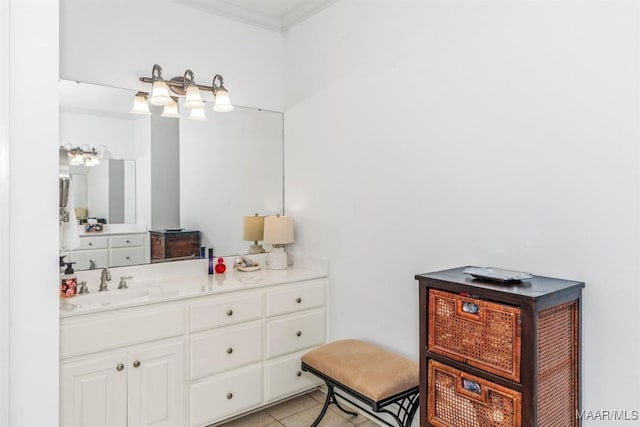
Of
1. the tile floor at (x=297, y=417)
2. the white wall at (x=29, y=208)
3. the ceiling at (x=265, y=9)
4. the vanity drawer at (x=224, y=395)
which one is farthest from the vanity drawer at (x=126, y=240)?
the white wall at (x=29, y=208)

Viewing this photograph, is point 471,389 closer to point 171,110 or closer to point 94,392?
point 94,392

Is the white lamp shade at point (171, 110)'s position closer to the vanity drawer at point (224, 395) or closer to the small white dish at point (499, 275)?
the vanity drawer at point (224, 395)

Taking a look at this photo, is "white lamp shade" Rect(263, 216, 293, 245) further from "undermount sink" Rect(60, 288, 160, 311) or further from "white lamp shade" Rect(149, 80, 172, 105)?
"white lamp shade" Rect(149, 80, 172, 105)

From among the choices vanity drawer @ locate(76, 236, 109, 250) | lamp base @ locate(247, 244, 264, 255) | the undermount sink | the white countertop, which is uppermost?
vanity drawer @ locate(76, 236, 109, 250)

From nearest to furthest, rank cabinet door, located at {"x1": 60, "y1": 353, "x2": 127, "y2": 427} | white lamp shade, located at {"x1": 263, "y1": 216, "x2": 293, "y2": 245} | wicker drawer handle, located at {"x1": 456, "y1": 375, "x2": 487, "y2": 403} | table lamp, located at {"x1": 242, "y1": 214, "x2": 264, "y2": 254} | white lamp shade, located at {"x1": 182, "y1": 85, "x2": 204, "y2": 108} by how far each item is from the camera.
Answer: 1. wicker drawer handle, located at {"x1": 456, "y1": 375, "x2": 487, "y2": 403}
2. cabinet door, located at {"x1": 60, "y1": 353, "x2": 127, "y2": 427}
3. white lamp shade, located at {"x1": 182, "y1": 85, "x2": 204, "y2": 108}
4. white lamp shade, located at {"x1": 263, "y1": 216, "x2": 293, "y2": 245}
5. table lamp, located at {"x1": 242, "y1": 214, "x2": 264, "y2": 254}

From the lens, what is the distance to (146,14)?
107 inches

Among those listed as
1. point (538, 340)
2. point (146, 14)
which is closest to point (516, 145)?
point (538, 340)

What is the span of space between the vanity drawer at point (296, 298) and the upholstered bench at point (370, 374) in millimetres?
411

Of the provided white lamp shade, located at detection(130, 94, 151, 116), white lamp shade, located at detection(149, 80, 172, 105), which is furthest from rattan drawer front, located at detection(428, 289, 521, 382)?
white lamp shade, located at detection(130, 94, 151, 116)

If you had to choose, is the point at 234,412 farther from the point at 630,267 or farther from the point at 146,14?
the point at 146,14

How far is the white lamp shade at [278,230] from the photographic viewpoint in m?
3.05

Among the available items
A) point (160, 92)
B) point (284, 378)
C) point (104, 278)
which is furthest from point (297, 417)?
point (160, 92)

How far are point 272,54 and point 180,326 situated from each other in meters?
2.16

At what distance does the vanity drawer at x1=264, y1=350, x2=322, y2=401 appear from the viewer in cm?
265
